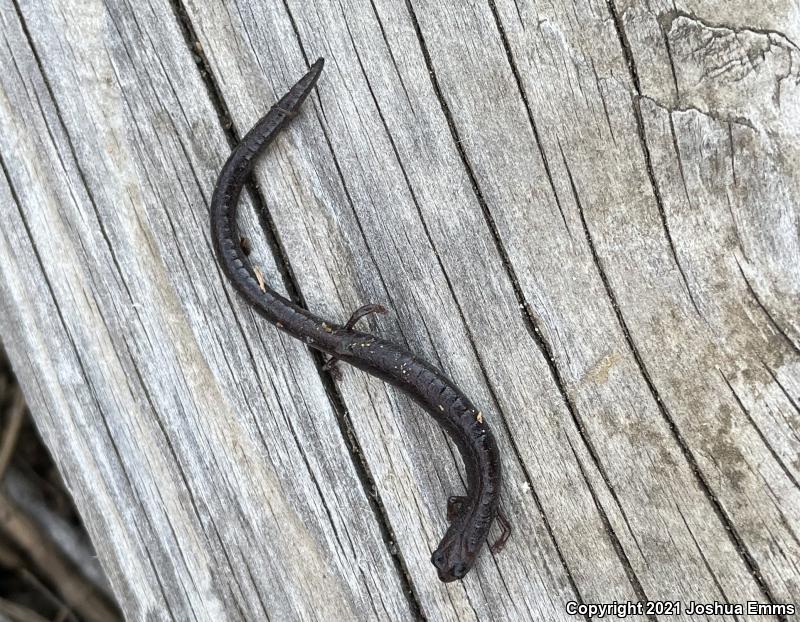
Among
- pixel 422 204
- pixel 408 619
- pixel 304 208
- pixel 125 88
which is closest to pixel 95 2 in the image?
pixel 125 88

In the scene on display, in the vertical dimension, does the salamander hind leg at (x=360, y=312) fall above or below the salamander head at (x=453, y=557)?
above

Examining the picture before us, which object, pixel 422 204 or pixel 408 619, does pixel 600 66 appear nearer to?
pixel 422 204

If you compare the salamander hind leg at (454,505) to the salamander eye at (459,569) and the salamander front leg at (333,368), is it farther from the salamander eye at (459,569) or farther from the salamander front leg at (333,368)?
the salamander front leg at (333,368)

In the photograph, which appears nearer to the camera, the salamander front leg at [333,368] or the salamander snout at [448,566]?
the salamander snout at [448,566]

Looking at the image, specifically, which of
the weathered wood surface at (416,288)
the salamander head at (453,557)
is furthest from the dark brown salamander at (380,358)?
the weathered wood surface at (416,288)

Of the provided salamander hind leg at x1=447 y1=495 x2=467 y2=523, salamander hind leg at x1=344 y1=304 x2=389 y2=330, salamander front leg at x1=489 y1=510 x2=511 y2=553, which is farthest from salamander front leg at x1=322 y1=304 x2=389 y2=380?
salamander front leg at x1=489 y1=510 x2=511 y2=553

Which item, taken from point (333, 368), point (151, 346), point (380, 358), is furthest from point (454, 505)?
point (151, 346)

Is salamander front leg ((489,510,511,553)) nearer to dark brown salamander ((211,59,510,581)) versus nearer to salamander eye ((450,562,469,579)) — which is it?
dark brown salamander ((211,59,510,581))

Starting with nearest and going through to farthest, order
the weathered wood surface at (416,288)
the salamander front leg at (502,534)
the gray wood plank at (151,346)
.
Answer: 1. the weathered wood surface at (416,288)
2. the salamander front leg at (502,534)
3. the gray wood plank at (151,346)

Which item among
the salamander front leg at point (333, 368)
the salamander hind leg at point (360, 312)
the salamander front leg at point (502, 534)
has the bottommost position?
the salamander front leg at point (502, 534)
